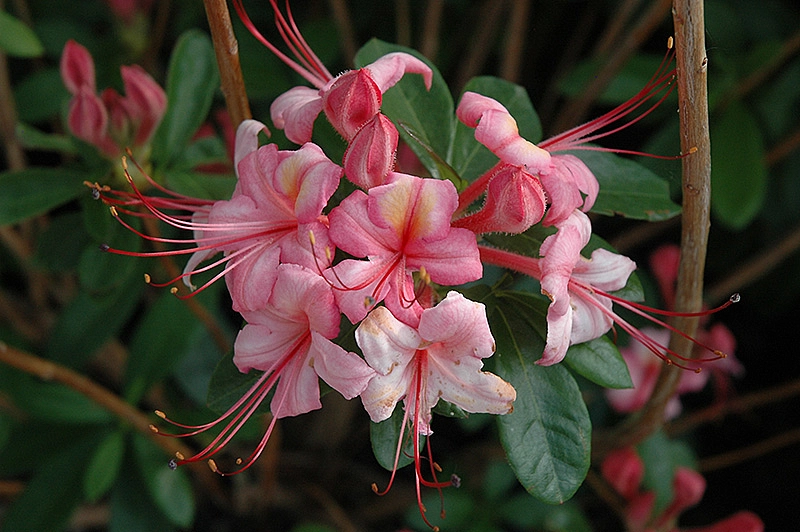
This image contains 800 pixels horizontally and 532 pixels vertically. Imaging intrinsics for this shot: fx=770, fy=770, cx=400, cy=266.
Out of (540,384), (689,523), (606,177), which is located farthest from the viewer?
(689,523)

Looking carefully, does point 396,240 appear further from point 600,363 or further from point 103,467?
point 103,467

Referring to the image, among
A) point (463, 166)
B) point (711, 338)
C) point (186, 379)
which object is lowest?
point (186, 379)

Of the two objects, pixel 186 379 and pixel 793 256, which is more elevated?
pixel 793 256

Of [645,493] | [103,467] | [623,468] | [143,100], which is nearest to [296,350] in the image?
[143,100]

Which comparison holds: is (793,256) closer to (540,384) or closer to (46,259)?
(540,384)

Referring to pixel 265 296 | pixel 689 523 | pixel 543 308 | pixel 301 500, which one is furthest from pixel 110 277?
pixel 689 523

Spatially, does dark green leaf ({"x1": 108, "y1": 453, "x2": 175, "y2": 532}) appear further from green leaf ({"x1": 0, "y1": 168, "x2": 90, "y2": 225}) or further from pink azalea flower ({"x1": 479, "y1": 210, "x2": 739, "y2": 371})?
pink azalea flower ({"x1": 479, "y1": 210, "x2": 739, "y2": 371})

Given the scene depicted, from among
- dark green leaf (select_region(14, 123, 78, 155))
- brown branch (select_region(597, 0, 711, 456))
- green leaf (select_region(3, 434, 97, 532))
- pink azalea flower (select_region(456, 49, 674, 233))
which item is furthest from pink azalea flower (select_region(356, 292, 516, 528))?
green leaf (select_region(3, 434, 97, 532))
